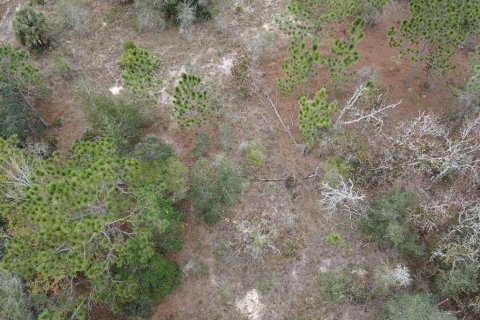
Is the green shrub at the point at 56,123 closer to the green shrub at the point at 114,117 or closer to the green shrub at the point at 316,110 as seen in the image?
the green shrub at the point at 114,117

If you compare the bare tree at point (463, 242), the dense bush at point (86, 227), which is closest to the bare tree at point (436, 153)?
the bare tree at point (463, 242)

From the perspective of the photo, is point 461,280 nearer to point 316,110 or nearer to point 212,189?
point 316,110

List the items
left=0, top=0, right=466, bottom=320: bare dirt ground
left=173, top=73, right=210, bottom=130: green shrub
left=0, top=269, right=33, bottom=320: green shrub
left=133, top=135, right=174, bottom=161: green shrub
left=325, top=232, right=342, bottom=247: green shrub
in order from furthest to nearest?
1. left=133, top=135, right=174, bottom=161: green shrub
2. left=325, top=232, right=342, bottom=247: green shrub
3. left=173, top=73, right=210, bottom=130: green shrub
4. left=0, top=0, right=466, bottom=320: bare dirt ground
5. left=0, top=269, right=33, bottom=320: green shrub

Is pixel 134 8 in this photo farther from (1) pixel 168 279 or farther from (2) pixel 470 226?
(2) pixel 470 226

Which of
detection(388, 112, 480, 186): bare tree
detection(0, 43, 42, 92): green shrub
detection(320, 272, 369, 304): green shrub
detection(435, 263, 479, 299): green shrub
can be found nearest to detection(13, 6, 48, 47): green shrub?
detection(0, 43, 42, 92): green shrub

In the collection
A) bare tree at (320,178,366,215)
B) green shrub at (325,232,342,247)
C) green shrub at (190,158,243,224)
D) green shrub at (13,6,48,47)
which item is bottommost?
green shrub at (325,232,342,247)

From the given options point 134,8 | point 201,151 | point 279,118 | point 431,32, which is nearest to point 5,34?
point 134,8

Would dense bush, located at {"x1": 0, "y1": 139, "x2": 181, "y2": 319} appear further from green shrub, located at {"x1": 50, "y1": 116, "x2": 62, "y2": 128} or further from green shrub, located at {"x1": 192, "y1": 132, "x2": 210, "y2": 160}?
green shrub, located at {"x1": 50, "y1": 116, "x2": 62, "y2": 128}
